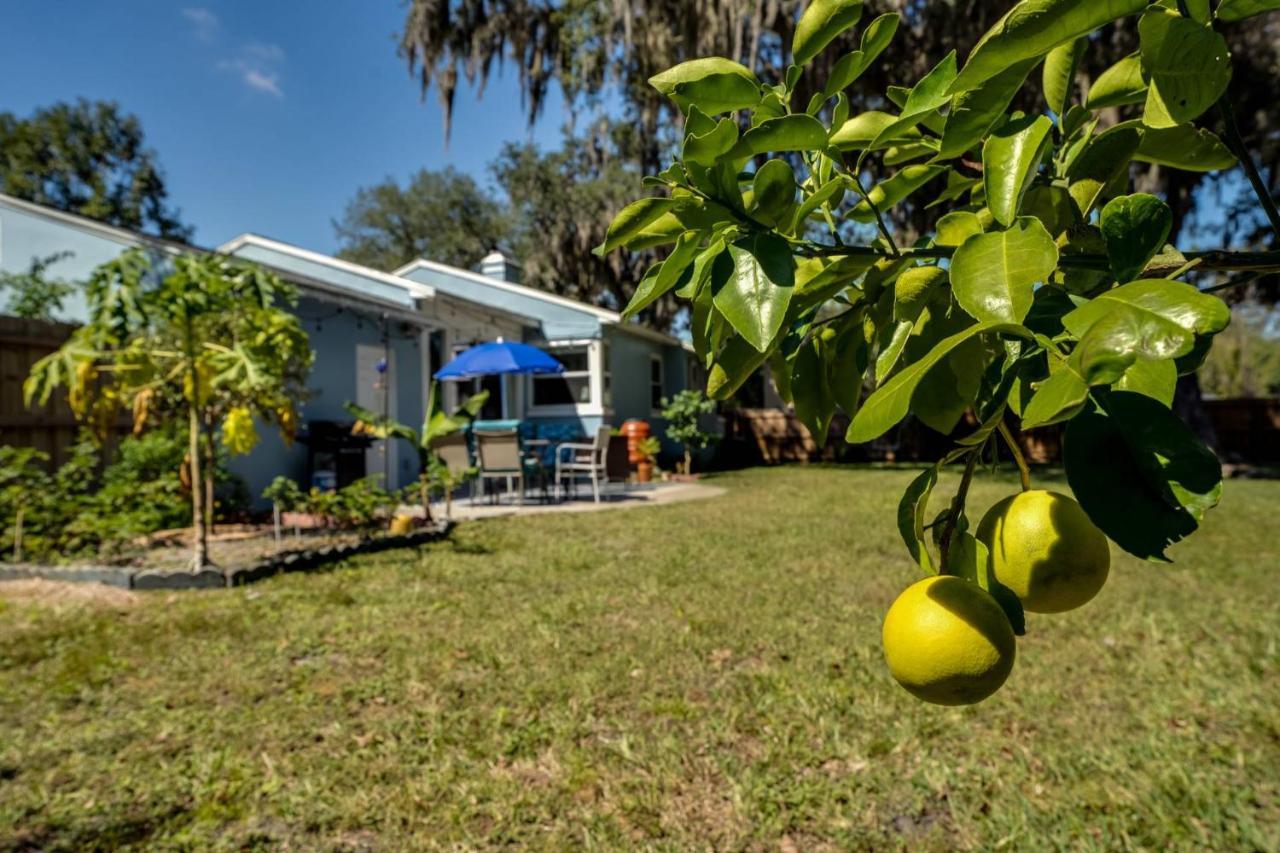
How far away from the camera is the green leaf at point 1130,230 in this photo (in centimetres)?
49

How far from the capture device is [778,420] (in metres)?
22.4

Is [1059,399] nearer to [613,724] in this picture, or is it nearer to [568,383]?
[613,724]

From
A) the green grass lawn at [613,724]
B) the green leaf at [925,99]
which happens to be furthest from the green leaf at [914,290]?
the green grass lawn at [613,724]

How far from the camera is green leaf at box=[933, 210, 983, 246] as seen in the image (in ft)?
2.13

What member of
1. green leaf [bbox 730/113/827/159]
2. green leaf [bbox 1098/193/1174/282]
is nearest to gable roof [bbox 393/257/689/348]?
green leaf [bbox 730/113/827/159]

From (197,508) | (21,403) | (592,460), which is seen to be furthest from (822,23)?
(592,460)

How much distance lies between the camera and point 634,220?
2.15 feet

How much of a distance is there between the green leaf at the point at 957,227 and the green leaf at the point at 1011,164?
79 millimetres

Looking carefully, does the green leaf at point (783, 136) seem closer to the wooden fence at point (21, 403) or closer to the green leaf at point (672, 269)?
the green leaf at point (672, 269)

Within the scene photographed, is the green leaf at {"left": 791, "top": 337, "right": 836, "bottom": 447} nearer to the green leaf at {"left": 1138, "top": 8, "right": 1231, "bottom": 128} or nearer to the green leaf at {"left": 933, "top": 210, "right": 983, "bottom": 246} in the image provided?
the green leaf at {"left": 933, "top": 210, "right": 983, "bottom": 246}

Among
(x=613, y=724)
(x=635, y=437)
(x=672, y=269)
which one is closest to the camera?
(x=672, y=269)

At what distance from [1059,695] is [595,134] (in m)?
21.7

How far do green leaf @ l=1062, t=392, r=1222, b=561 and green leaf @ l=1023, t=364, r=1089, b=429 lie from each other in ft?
0.08

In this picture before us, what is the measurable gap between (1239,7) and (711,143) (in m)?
0.37
